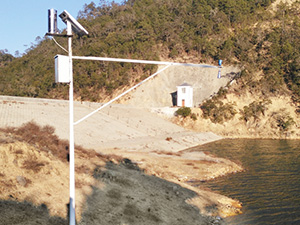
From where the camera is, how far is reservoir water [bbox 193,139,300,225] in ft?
52.8

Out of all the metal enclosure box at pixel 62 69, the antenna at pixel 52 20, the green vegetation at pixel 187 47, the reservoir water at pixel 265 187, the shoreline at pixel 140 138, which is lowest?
the reservoir water at pixel 265 187

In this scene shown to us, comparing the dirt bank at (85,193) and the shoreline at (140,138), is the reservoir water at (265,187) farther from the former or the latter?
the dirt bank at (85,193)

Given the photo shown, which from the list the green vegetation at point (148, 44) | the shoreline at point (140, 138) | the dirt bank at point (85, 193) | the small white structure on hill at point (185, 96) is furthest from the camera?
the green vegetation at point (148, 44)

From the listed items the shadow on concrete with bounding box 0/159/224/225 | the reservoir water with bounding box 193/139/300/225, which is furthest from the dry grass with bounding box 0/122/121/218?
the reservoir water with bounding box 193/139/300/225

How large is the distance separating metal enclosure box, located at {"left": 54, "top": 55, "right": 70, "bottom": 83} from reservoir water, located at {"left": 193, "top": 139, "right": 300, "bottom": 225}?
11.0m

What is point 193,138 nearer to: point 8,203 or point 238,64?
point 238,64

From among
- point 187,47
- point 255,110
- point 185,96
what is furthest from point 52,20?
point 187,47

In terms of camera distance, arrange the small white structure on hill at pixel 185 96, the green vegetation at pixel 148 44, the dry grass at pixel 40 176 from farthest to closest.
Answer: the green vegetation at pixel 148 44
the small white structure on hill at pixel 185 96
the dry grass at pixel 40 176

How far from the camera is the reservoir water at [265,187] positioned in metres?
16.1

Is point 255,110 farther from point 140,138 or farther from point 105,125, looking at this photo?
point 105,125

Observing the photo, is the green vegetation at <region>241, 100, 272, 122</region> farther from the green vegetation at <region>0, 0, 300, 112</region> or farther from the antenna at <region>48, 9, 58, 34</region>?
the antenna at <region>48, 9, 58, 34</region>

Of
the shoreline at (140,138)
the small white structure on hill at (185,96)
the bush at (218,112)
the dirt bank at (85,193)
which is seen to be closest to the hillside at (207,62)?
the bush at (218,112)

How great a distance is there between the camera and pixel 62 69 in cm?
934

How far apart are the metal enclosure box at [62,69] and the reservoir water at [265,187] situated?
36.1ft
